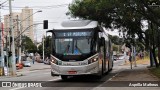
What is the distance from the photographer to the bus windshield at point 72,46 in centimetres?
2438

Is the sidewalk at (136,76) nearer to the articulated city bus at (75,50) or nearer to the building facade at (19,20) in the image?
the articulated city bus at (75,50)

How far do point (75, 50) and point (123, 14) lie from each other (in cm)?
1112

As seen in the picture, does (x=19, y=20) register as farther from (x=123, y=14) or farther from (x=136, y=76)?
(x=136, y=76)

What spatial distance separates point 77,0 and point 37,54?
122618mm

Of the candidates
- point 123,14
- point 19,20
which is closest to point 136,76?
point 123,14

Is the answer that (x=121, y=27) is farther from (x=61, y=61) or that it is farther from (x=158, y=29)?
(x=61, y=61)

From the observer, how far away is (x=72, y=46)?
24516mm

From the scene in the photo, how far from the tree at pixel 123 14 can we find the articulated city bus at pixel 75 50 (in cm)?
581

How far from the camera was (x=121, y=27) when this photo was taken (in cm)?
4603

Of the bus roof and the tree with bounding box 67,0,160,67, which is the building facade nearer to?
the tree with bounding box 67,0,160,67

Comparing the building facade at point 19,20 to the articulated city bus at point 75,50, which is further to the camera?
the building facade at point 19,20

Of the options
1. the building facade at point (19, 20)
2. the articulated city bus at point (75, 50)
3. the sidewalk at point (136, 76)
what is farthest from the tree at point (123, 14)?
the building facade at point (19, 20)

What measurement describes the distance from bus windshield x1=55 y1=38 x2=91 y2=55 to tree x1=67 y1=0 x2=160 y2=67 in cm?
638

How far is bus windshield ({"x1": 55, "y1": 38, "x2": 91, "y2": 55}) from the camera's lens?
24.4 metres
